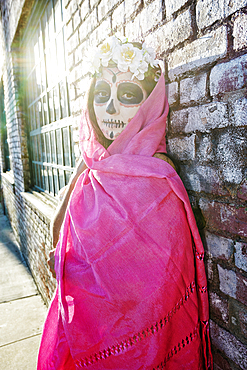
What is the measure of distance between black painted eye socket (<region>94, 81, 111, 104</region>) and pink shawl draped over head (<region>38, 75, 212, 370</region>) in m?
0.20

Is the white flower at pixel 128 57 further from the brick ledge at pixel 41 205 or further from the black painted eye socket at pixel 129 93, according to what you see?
the brick ledge at pixel 41 205

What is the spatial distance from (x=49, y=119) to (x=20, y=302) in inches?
91.2

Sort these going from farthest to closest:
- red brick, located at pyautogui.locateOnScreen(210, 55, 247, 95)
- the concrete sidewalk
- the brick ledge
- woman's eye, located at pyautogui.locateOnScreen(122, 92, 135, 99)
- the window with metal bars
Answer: the brick ledge
the window with metal bars
the concrete sidewalk
woman's eye, located at pyautogui.locateOnScreen(122, 92, 135, 99)
red brick, located at pyautogui.locateOnScreen(210, 55, 247, 95)

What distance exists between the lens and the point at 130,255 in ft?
3.27

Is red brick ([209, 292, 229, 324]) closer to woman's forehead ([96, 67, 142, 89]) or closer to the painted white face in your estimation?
the painted white face

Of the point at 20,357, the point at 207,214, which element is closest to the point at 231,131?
the point at 207,214

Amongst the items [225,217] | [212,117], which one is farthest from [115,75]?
[225,217]

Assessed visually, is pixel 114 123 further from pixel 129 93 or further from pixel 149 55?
pixel 149 55

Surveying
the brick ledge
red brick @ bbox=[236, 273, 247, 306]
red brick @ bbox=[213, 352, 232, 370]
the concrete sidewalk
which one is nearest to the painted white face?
red brick @ bbox=[236, 273, 247, 306]

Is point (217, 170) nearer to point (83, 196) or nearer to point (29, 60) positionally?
point (83, 196)

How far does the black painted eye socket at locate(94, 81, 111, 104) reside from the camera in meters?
1.21

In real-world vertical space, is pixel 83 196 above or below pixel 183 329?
above

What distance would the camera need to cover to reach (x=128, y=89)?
1175mm

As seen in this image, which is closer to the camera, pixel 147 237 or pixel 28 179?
pixel 147 237
